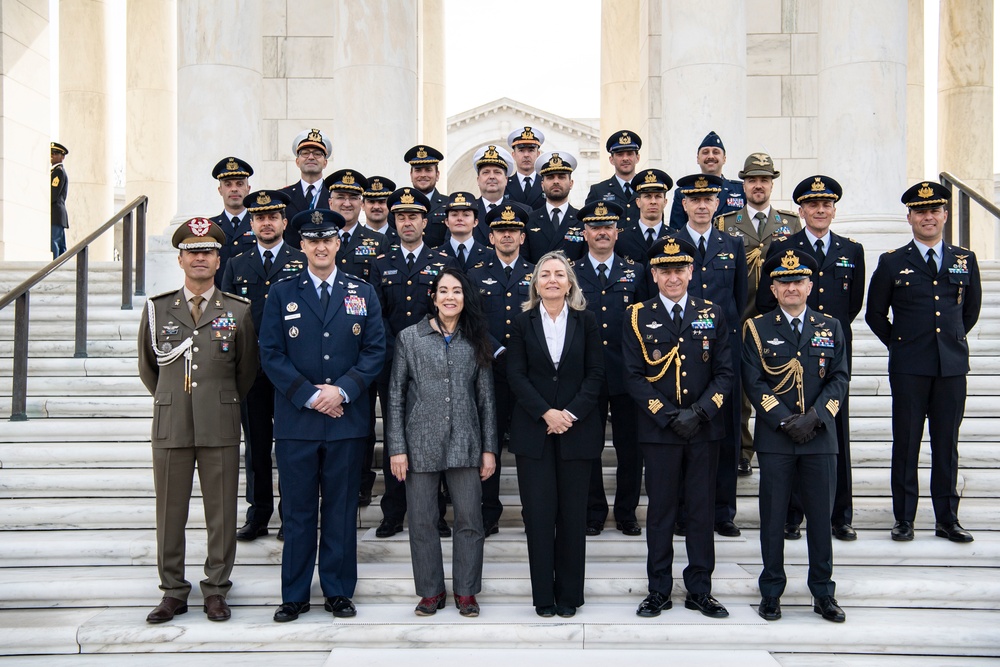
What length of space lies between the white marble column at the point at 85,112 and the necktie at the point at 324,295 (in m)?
16.2

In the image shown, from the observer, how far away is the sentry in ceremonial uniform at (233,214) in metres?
9.09

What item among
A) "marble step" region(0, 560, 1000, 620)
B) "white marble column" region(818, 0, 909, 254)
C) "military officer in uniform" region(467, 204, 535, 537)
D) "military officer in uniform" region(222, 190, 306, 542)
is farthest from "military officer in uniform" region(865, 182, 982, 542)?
"military officer in uniform" region(222, 190, 306, 542)

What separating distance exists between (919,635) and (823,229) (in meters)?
3.29

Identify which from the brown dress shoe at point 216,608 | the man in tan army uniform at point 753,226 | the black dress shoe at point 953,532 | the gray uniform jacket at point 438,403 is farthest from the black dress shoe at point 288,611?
the black dress shoe at point 953,532

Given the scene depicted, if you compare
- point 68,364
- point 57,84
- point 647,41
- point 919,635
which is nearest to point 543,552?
point 919,635

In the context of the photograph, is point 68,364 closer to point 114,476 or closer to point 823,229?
point 114,476

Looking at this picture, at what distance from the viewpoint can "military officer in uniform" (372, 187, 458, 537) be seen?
7.93m

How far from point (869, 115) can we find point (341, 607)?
29.6 feet

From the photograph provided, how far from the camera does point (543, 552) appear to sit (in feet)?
22.4

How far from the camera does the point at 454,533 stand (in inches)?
276

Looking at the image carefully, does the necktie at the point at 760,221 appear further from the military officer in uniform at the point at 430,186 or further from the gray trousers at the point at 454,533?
the gray trousers at the point at 454,533

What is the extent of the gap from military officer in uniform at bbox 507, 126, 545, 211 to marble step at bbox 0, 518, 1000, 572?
3959 millimetres

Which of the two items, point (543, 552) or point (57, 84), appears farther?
point (57, 84)

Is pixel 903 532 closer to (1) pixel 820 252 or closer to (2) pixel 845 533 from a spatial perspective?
(2) pixel 845 533
